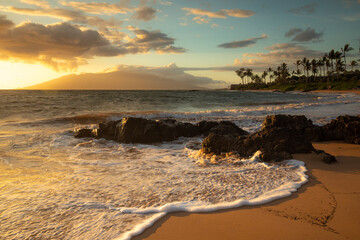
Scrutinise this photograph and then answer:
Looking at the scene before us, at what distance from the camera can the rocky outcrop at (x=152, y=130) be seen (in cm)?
1019

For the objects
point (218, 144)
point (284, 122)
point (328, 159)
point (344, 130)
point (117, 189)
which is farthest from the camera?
point (284, 122)

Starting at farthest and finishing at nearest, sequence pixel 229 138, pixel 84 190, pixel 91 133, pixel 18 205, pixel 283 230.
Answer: pixel 91 133
pixel 229 138
pixel 84 190
pixel 18 205
pixel 283 230

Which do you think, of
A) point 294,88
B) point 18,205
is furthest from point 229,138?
point 294,88

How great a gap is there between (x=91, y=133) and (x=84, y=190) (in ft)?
22.9

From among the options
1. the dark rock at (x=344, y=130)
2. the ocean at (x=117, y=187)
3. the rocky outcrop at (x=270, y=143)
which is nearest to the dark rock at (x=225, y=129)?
the rocky outcrop at (x=270, y=143)

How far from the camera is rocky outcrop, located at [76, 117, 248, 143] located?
33.4ft

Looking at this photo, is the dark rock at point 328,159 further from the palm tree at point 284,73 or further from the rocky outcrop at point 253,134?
the palm tree at point 284,73

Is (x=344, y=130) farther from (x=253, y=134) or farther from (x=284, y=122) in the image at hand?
(x=253, y=134)

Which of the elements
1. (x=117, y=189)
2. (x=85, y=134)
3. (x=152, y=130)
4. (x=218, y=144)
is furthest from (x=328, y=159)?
(x=85, y=134)

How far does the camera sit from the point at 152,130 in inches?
407

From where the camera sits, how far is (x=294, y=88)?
102 m

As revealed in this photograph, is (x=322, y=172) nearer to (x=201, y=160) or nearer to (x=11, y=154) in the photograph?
(x=201, y=160)

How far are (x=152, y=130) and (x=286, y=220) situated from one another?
296 inches

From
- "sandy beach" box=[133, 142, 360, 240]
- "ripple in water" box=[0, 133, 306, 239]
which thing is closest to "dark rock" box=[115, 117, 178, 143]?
Result: "ripple in water" box=[0, 133, 306, 239]
